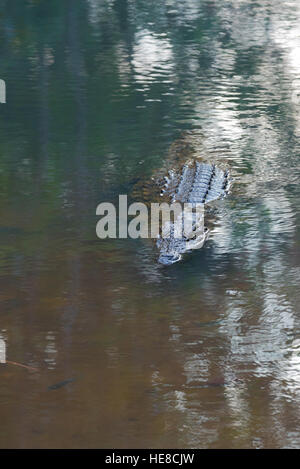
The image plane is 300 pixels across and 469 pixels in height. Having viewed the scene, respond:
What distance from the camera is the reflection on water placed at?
274cm

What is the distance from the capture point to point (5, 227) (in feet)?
14.0

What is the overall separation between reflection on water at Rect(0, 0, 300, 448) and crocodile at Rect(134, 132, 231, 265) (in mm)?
75

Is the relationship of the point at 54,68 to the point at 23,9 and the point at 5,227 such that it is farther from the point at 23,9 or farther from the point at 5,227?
the point at 5,227

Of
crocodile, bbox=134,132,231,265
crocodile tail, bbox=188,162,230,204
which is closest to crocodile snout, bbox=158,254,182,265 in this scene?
crocodile, bbox=134,132,231,265

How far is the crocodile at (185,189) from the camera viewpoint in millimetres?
4027

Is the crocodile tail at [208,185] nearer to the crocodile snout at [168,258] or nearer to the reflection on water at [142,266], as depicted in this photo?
the reflection on water at [142,266]

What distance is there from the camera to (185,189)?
15.7 feet

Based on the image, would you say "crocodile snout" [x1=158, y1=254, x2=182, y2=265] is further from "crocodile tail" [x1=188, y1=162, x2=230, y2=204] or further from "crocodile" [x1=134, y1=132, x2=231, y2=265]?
"crocodile tail" [x1=188, y1=162, x2=230, y2=204]

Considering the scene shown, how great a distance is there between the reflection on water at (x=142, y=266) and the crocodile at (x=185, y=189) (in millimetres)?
75

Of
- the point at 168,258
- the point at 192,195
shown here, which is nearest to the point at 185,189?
the point at 192,195

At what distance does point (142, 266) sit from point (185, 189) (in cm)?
107

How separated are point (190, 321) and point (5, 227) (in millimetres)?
1380

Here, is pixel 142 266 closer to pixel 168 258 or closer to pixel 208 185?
pixel 168 258
